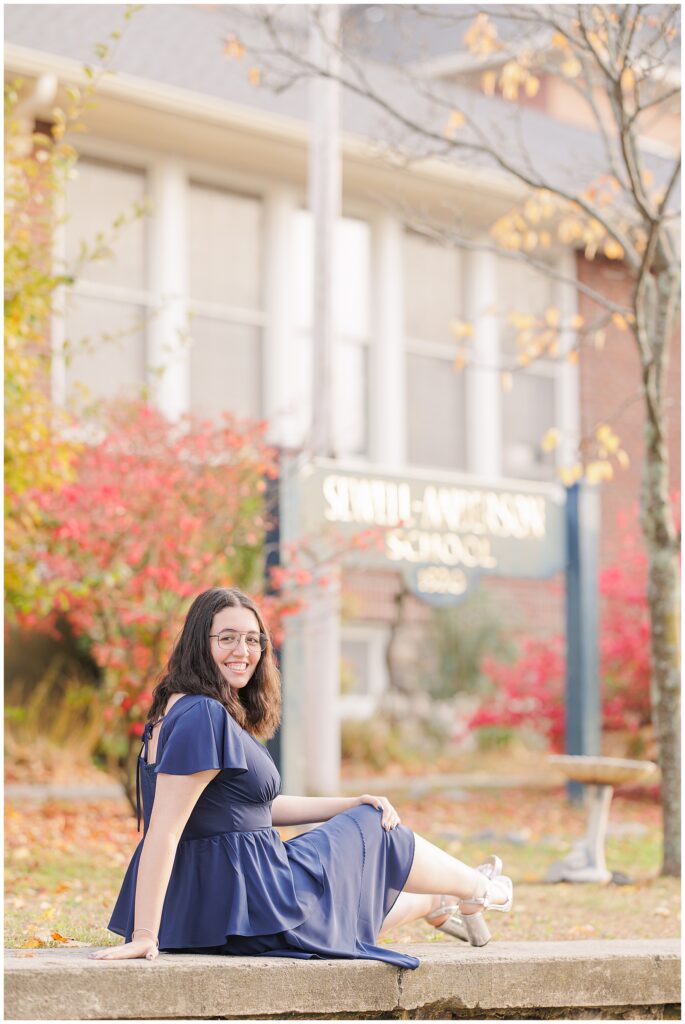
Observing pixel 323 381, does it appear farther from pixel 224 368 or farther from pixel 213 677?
pixel 213 677

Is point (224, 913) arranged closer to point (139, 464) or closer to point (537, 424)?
point (139, 464)

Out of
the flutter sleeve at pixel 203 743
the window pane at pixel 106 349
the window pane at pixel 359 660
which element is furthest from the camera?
the window pane at pixel 359 660

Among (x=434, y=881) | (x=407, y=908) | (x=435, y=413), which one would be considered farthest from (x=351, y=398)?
(x=434, y=881)

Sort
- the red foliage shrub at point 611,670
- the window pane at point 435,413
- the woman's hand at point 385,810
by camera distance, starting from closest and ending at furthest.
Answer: the woman's hand at point 385,810, the red foliage shrub at point 611,670, the window pane at point 435,413

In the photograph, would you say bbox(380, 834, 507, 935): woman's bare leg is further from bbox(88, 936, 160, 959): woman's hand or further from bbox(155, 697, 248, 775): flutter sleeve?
bbox(88, 936, 160, 959): woman's hand

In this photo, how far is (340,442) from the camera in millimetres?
13633

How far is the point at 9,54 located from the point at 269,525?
466 cm

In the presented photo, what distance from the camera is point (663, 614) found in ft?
25.0

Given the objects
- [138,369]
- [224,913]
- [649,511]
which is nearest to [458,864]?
[224,913]

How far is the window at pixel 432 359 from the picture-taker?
14.3m

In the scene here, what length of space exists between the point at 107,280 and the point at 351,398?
273 centimetres

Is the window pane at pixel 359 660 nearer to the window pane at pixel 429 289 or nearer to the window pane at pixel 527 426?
the window pane at pixel 527 426

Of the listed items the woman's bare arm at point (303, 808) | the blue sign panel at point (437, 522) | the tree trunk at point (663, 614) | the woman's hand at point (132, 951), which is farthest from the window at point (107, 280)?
the woman's hand at point (132, 951)

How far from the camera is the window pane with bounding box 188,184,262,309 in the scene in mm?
12922
